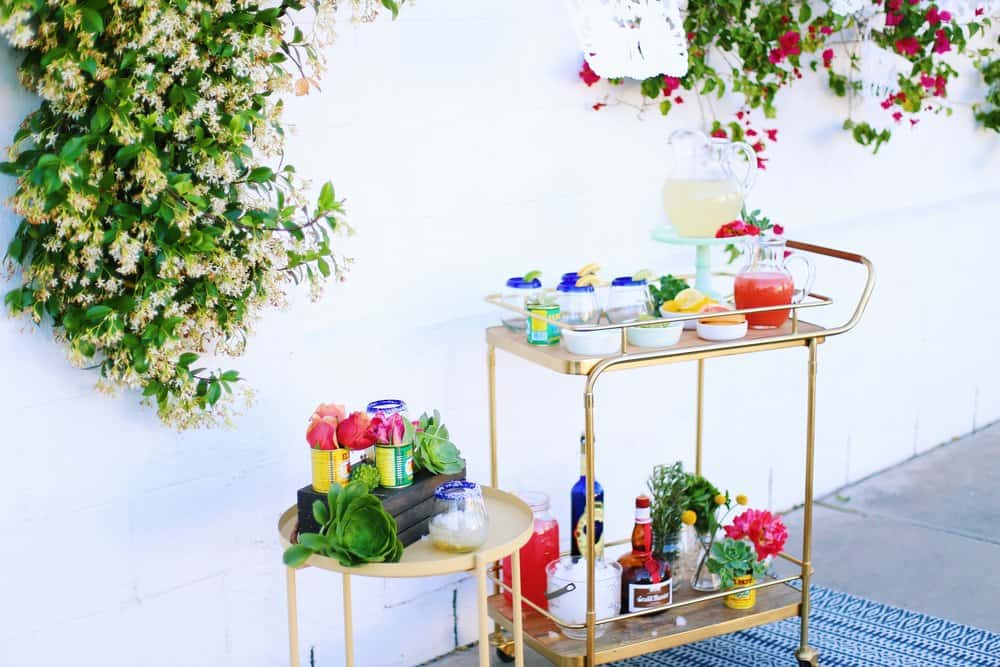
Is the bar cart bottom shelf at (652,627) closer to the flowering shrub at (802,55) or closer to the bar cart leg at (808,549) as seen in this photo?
the bar cart leg at (808,549)

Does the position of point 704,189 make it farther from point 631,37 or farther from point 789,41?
point 789,41

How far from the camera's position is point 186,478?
234 centimetres

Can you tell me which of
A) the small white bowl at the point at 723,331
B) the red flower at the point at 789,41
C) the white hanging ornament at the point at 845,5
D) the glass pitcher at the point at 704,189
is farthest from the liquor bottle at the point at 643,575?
the white hanging ornament at the point at 845,5

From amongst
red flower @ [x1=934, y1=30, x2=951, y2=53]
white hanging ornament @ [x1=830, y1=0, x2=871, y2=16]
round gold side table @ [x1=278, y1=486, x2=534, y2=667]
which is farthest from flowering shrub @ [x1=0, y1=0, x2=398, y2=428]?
red flower @ [x1=934, y1=30, x2=951, y2=53]

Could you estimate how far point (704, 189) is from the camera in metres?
2.60

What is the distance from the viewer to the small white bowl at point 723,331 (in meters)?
2.39

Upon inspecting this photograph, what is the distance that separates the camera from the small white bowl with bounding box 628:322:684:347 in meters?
2.35

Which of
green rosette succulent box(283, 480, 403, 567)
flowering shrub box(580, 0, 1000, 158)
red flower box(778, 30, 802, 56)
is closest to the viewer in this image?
green rosette succulent box(283, 480, 403, 567)

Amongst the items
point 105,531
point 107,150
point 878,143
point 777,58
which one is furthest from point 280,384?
point 878,143

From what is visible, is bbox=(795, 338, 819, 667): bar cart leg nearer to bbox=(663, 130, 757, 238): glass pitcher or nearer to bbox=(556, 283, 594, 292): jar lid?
bbox=(663, 130, 757, 238): glass pitcher

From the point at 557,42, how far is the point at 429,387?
2.80 feet

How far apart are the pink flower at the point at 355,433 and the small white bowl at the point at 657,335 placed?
0.58m

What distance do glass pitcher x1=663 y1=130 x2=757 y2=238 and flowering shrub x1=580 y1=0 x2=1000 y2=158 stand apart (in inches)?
14.8

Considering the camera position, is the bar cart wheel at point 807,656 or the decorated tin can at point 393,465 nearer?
the decorated tin can at point 393,465
